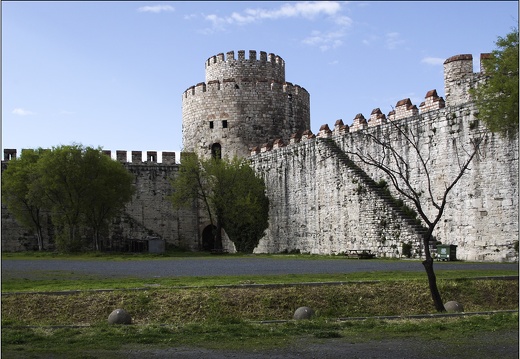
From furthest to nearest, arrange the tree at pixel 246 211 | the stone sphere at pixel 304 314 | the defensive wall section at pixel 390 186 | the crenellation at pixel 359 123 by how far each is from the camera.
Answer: the tree at pixel 246 211
the crenellation at pixel 359 123
the defensive wall section at pixel 390 186
the stone sphere at pixel 304 314

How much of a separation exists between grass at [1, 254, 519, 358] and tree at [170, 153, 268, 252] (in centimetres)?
2298

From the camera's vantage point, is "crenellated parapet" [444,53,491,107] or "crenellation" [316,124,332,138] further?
"crenellation" [316,124,332,138]

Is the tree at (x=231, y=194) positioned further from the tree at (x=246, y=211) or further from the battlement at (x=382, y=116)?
the battlement at (x=382, y=116)

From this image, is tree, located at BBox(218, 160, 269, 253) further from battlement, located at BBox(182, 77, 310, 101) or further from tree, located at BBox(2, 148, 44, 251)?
tree, located at BBox(2, 148, 44, 251)

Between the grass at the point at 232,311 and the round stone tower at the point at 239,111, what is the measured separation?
1156 inches

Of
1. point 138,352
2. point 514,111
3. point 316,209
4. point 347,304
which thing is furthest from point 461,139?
point 138,352

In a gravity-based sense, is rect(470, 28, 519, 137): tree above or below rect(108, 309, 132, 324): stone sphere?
above

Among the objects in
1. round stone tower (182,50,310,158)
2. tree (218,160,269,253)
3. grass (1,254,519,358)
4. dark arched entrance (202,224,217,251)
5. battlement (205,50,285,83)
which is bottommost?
grass (1,254,519,358)

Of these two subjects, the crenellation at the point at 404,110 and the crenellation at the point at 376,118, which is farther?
the crenellation at the point at 376,118

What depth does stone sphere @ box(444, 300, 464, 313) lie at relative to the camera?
14.9 m

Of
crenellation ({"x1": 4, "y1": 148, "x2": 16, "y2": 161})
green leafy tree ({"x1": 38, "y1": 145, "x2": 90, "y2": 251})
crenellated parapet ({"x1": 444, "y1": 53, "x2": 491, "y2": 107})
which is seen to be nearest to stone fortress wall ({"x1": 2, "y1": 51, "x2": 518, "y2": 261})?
crenellated parapet ({"x1": 444, "y1": 53, "x2": 491, "y2": 107})

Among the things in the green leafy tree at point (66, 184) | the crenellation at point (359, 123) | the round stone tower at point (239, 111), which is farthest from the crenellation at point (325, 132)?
the green leafy tree at point (66, 184)

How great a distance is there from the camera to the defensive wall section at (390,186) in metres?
26.8

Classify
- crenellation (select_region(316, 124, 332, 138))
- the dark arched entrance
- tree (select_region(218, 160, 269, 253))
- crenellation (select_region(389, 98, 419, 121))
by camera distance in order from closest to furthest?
crenellation (select_region(389, 98, 419, 121)) → crenellation (select_region(316, 124, 332, 138)) → tree (select_region(218, 160, 269, 253)) → the dark arched entrance
